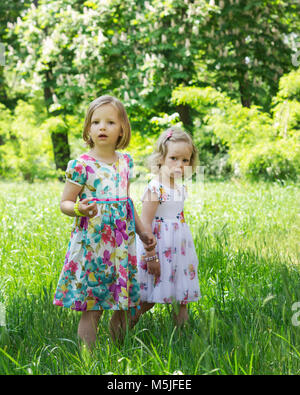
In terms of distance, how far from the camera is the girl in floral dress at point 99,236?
2275 millimetres

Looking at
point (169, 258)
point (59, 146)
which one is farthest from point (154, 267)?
point (59, 146)

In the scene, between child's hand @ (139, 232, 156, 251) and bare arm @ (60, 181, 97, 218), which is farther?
child's hand @ (139, 232, 156, 251)

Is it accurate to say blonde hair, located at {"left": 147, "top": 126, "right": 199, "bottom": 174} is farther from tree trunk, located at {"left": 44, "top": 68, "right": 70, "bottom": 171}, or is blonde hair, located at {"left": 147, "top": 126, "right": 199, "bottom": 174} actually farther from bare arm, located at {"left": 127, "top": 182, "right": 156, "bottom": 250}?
tree trunk, located at {"left": 44, "top": 68, "right": 70, "bottom": 171}

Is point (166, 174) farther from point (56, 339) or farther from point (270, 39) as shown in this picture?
point (270, 39)

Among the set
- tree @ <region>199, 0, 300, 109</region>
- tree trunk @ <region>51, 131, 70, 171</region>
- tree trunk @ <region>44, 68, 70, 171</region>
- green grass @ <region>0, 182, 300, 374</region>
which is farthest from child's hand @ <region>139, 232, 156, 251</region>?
tree trunk @ <region>51, 131, 70, 171</region>

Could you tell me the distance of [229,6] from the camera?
13211 millimetres

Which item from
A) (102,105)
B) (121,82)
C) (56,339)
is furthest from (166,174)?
(121,82)

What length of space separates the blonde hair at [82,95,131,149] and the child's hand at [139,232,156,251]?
512 millimetres

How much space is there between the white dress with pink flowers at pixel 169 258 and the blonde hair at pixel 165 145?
0.41 ft

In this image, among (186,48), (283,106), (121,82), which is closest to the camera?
(283,106)

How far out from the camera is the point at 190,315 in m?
2.74

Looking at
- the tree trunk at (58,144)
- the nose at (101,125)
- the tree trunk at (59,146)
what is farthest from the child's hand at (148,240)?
the tree trunk at (59,146)

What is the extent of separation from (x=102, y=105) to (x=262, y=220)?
3.62 metres

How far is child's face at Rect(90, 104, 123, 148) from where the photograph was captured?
2340 mm
